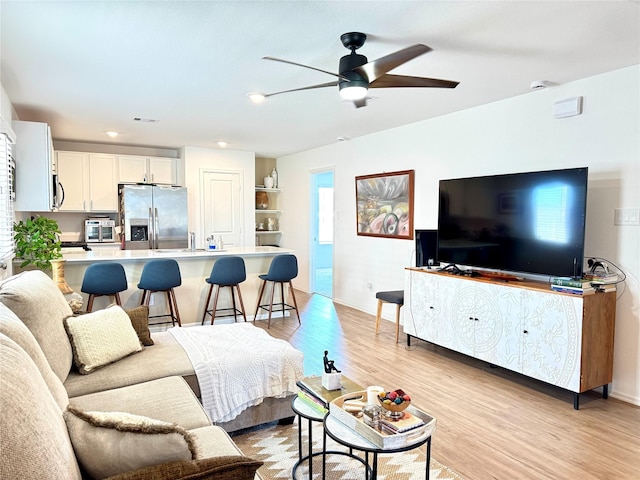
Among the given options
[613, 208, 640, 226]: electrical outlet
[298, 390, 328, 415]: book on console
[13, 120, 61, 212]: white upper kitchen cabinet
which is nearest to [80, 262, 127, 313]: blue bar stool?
[13, 120, 61, 212]: white upper kitchen cabinet

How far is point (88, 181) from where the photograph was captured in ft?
21.0

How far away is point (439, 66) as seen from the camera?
310 cm

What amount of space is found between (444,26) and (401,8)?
0.36 m

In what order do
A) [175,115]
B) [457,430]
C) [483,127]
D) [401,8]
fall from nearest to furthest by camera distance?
1. [401,8]
2. [457,430]
3. [483,127]
4. [175,115]

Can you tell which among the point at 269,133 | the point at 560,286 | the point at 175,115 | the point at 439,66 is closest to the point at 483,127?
the point at 439,66

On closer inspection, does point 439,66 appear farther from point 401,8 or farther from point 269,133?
point 269,133

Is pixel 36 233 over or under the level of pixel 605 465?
over

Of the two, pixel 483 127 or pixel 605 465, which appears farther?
pixel 483 127

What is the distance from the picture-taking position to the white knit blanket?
2.46 m

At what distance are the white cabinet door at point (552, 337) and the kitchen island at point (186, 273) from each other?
3148 mm

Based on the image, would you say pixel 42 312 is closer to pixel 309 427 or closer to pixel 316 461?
pixel 309 427

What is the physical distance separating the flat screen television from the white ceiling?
32.5 inches

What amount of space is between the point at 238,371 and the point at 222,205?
5013mm

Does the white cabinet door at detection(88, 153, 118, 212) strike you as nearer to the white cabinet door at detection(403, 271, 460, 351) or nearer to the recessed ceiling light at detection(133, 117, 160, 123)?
the recessed ceiling light at detection(133, 117, 160, 123)
